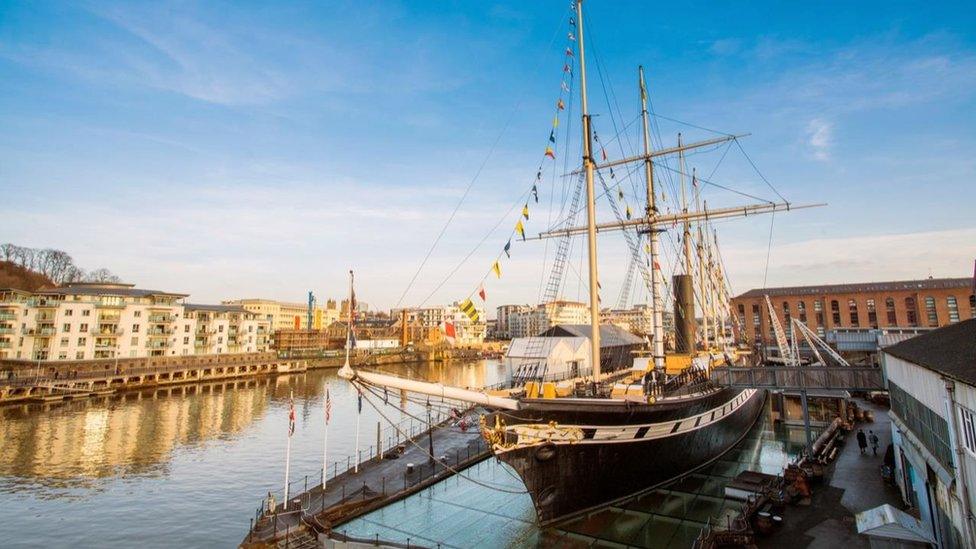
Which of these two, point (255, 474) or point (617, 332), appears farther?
point (617, 332)

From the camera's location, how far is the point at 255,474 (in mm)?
→ 26109

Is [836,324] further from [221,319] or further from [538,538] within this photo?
[221,319]

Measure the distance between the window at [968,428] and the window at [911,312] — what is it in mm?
73021

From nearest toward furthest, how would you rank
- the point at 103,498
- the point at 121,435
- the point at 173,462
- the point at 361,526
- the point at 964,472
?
the point at 964,472
the point at 361,526
the point at 103,498
the point at 173,462
the point at 121,435

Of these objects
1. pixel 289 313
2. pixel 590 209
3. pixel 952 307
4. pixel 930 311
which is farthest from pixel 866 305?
pixel 289 313

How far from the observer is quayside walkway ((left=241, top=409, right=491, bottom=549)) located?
49.0 feet

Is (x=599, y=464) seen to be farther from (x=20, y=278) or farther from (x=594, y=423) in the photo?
(x=20, y=278)

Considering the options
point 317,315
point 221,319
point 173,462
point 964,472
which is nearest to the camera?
point 964,472

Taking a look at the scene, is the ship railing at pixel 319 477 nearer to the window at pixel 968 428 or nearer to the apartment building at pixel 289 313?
the window at pixel 968 428

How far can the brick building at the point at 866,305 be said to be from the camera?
201 ft

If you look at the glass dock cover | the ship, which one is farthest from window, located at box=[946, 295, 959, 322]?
the glass dock cover

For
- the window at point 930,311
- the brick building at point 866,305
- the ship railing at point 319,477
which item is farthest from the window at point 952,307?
the ship railing at point 319,477

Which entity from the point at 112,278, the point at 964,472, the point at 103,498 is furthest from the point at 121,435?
the point at 112,278

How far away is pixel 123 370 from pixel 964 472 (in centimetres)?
7502
